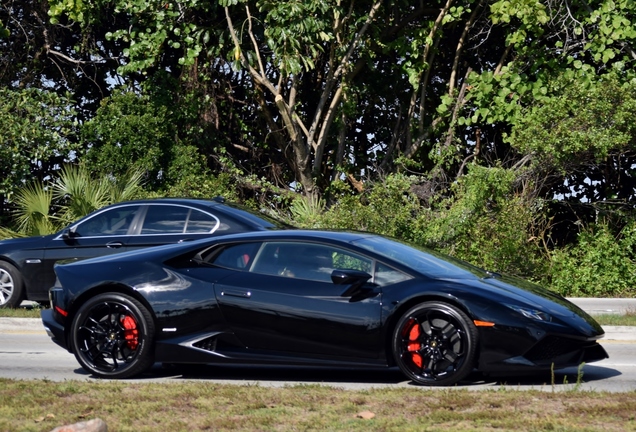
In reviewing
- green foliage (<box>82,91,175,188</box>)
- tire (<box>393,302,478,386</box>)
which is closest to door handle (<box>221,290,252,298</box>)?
tire (<box>393,302,478,386</box>)

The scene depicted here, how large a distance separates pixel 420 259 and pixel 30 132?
1467 centimetres

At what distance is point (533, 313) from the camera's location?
7.77m

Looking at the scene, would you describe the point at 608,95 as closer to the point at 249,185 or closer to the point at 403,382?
the point at 249,185

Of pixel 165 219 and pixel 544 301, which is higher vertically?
pixel 165 219

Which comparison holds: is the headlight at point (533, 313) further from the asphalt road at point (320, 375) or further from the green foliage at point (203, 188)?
the green foliage at point (203, 188)

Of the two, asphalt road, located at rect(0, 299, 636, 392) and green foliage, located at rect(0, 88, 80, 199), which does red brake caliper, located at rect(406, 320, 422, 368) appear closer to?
asphalt road, located at rect(0, 299, 636, 392)

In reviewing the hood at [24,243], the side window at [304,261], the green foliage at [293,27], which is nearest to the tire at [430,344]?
the side window at [304,261]

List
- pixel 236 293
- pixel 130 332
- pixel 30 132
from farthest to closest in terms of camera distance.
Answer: pixel 30 132, pixel 130 332, pixel 236 293

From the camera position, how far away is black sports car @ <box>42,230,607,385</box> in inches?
306

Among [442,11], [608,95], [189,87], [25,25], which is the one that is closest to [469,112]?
[442,11]

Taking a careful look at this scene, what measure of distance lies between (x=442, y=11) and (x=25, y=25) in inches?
384

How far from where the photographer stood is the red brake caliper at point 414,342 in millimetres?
7863

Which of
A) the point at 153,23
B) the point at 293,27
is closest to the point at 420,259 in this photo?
the point at 293,27

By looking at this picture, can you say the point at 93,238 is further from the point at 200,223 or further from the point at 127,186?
the point at 127,186
